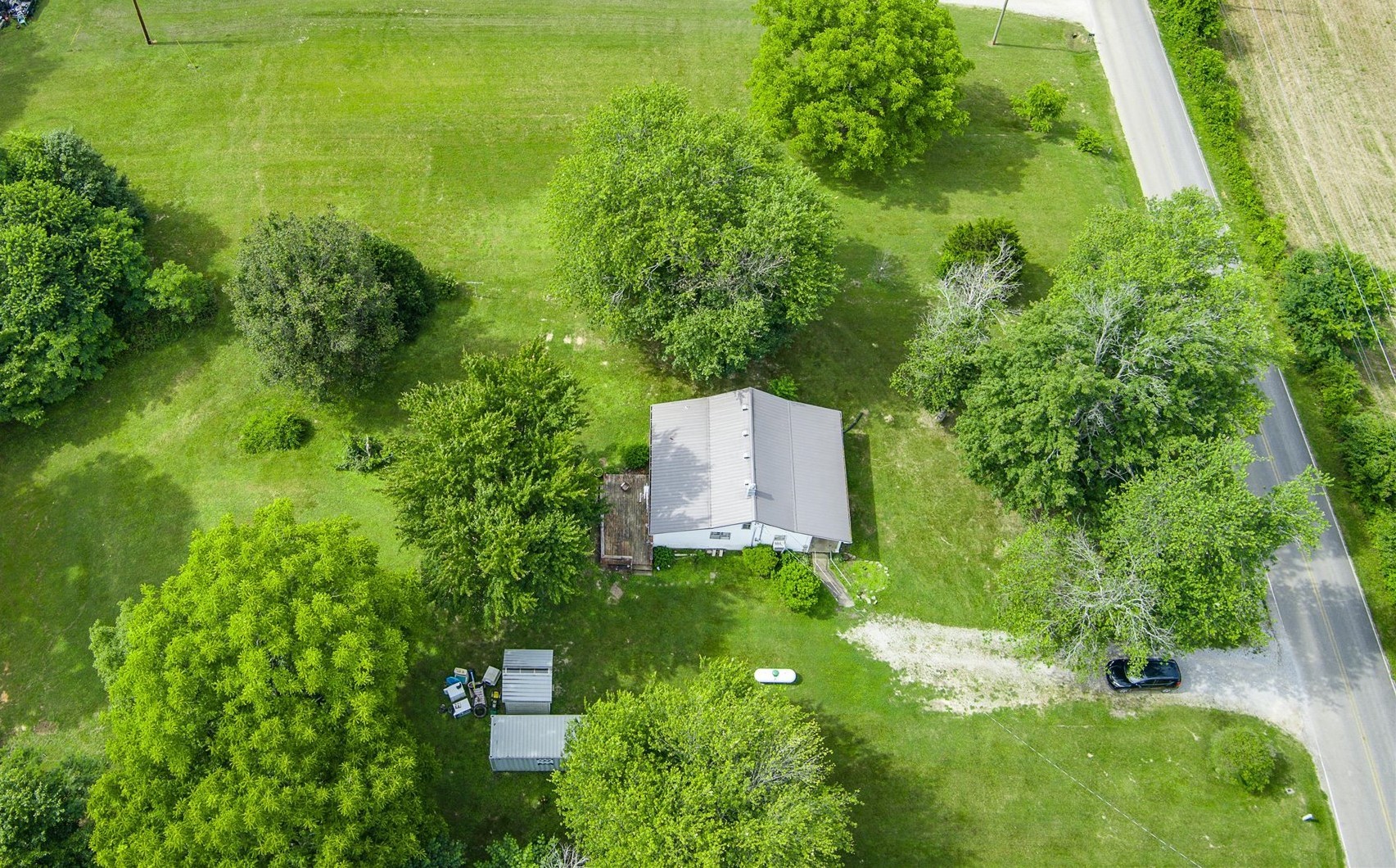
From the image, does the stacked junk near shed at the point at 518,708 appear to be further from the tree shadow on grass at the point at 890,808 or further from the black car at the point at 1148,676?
the black car at the point at 1148,676

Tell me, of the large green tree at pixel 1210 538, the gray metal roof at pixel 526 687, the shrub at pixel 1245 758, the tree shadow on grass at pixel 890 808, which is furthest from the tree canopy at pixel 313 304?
the shrub at pixel 1245 758

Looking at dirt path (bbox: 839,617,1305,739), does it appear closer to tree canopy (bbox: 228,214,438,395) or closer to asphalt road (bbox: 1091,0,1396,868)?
asphalt road (bbox: 1091,0,1396,868)

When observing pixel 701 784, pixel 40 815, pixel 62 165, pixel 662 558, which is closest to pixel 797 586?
pixel 662 558

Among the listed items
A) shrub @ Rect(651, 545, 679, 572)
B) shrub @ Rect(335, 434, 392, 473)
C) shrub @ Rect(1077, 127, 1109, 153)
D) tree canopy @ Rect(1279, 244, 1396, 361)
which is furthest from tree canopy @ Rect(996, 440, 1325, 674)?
shrub @ Rect(335, 434, 392, 473)

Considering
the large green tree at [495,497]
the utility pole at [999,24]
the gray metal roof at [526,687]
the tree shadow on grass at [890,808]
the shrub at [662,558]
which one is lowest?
the tree shadow on grass at [890,808]

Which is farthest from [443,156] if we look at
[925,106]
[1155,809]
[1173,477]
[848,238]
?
[1155,809]

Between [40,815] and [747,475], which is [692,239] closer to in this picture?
[747,475]
